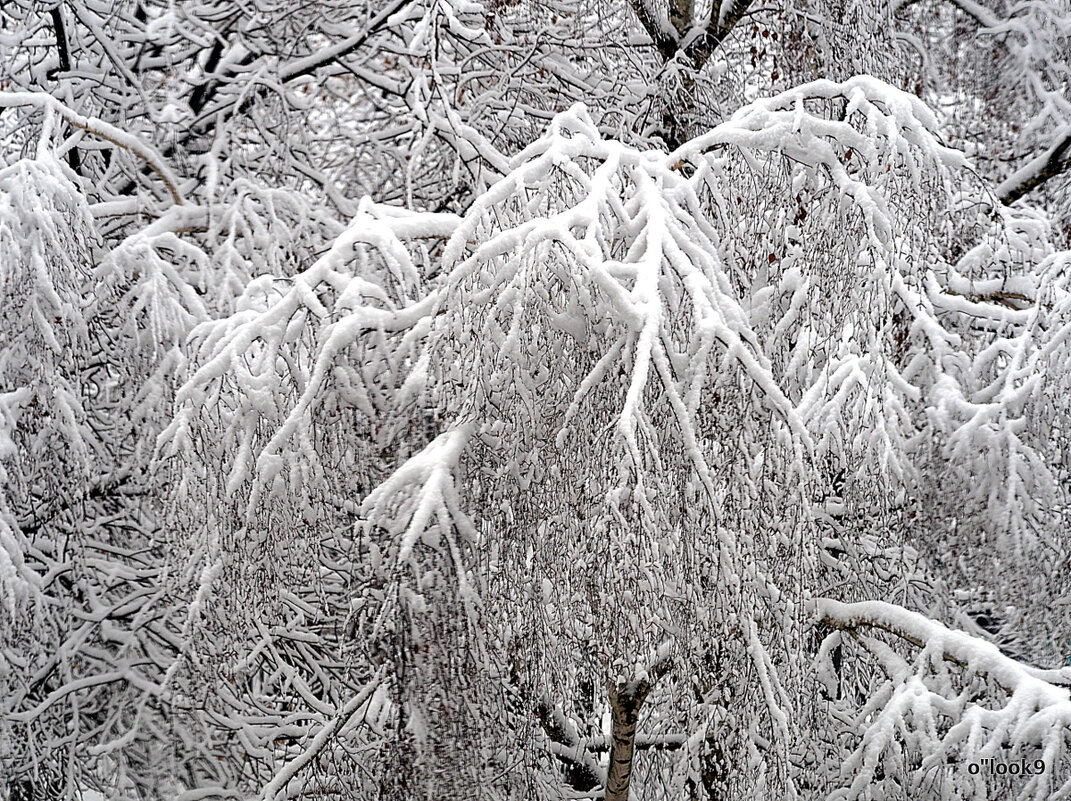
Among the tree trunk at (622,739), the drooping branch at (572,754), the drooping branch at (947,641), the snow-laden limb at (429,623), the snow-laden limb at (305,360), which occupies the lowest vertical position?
the drooping branch at (572,754)

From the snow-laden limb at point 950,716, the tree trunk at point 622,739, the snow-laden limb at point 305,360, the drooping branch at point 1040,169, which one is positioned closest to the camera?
the snow-laden limb at point 305,360

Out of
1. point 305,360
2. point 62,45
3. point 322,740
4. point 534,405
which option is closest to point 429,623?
point 534,405

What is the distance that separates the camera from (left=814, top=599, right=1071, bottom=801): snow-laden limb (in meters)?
3.08

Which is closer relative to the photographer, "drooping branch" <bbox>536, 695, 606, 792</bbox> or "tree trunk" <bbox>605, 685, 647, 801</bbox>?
"tree trunk" <bbox>605, 685, 647, 801</bbox>

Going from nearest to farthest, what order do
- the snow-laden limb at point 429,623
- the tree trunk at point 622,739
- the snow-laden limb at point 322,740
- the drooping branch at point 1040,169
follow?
the snow-laden limb at point 429,623
the snow-laden limb at point 322,740
the tree trunk at point 622,739
the drooping branch at point 1040,169

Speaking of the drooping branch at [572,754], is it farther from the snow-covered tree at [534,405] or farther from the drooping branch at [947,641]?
the drooping branch at [947,641]

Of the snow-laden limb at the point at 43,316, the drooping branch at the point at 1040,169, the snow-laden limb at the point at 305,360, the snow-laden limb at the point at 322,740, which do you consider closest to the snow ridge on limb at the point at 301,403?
the snow-laden limb at the point at 305,360

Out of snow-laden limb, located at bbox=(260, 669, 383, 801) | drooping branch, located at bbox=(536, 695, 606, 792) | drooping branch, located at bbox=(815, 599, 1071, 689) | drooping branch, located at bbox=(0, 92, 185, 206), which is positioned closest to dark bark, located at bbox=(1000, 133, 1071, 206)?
drooping branch, located at bbox=(815, 599, 1071, 689)

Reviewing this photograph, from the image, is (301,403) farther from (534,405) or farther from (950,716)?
(950,716)

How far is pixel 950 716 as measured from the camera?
352 cm

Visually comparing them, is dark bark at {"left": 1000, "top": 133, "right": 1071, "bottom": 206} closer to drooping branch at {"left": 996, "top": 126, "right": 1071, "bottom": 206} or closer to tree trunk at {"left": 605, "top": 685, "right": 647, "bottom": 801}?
drooping branch at {"left": 996, "top": 126, "right": 1071, "bottom": 206}

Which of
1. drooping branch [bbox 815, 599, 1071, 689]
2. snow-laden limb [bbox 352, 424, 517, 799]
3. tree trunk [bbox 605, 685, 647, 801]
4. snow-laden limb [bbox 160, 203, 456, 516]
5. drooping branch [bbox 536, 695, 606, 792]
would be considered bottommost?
drooping branch [bbox 536, 695, 606, 792]

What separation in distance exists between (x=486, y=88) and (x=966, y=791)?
379 cm

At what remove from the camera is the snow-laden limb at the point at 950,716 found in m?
3.08
